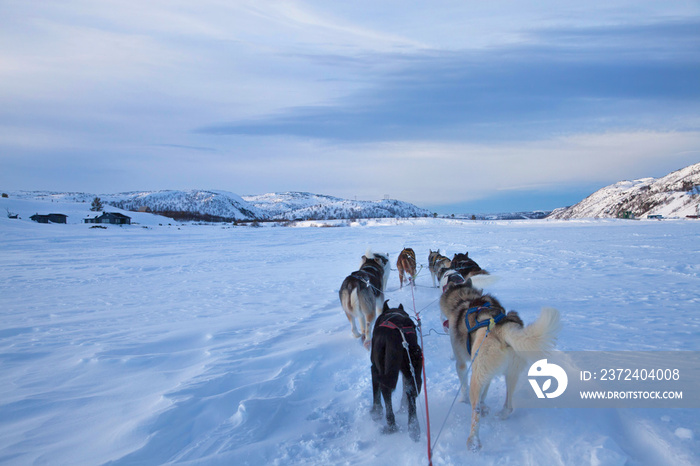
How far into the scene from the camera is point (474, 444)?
268 centimetres

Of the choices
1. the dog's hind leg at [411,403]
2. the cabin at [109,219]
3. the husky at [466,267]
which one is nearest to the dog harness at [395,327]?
the dog's hind leg at [411,403]

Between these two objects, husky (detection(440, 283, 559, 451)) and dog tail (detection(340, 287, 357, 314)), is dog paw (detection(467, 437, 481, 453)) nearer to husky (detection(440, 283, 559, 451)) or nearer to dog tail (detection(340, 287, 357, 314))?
husky (detection(440, 283, 559, 451))

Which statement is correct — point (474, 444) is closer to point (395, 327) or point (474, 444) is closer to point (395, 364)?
point (395, 364)

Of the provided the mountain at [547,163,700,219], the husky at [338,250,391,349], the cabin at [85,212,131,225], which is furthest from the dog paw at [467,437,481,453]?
the mountain at [547,163,700,219]

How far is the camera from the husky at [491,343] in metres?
2.34

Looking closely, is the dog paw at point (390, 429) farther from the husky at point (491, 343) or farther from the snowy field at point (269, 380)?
the husky at point (491, 343)

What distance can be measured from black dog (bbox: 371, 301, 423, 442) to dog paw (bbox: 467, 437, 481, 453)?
0.42 m

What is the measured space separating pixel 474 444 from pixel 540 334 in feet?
3.61

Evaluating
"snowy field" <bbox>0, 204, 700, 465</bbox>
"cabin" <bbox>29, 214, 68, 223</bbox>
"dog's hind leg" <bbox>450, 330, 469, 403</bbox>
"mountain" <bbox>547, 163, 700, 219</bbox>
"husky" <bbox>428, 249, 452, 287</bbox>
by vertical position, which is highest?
"mountain" <bbox>547, 163, 700, 219</bbox>

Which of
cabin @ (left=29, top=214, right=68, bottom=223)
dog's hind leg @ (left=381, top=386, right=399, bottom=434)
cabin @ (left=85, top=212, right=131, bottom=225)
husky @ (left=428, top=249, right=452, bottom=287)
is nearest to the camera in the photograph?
dog's hind leg @ (left=381, top=386, right=399, bottom=434)

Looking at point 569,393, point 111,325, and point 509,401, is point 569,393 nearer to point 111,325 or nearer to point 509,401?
point 509,401

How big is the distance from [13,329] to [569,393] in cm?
845

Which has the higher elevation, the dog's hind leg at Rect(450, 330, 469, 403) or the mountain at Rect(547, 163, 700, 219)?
the mountain at Rect(547, 163, 700, 219)

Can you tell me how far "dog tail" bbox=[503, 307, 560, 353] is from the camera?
90.0 inches
